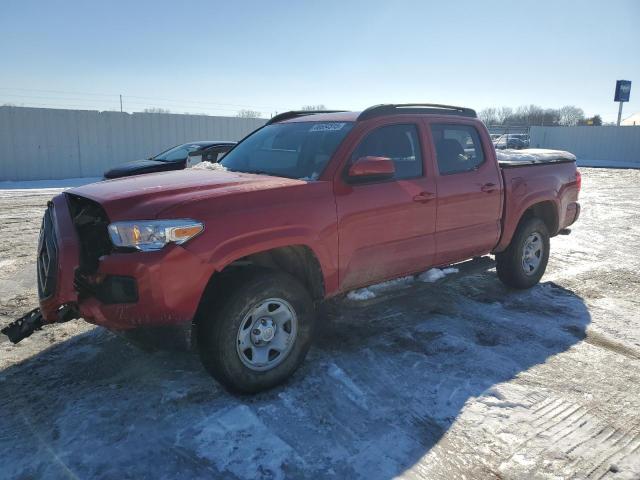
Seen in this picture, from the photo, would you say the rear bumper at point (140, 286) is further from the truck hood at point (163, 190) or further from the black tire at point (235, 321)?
the truck hood at point (163, 190)

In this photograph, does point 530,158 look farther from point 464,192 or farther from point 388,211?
point 388,211

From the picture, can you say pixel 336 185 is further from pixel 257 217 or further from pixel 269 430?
pixel 269 430

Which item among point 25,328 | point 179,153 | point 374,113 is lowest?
point 25,328

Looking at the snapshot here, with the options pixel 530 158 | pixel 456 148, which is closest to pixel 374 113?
pixel 456 148

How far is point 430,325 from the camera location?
15.3ft

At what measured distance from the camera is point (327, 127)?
13.9ft

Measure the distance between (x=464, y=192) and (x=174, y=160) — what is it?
786 cm

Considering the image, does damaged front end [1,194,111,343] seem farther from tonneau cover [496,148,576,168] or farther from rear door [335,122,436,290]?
tonneau cover [496,148,576,168]

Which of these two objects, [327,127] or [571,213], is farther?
[571,213]

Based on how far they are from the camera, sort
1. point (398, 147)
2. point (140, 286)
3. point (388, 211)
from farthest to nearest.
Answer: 1. point (398, 147)
2. point (388, 211)
3. point (140, 286)

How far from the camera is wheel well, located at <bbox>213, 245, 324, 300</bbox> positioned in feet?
11.8

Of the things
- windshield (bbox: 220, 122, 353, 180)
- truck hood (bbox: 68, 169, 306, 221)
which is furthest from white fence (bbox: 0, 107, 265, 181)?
truck hood (bbox: 68, 169, 306, 221)

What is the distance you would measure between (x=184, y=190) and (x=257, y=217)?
52 centimetres

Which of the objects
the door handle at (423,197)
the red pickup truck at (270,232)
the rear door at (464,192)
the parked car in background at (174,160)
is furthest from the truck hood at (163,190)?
the parked car in background at (174,160)
